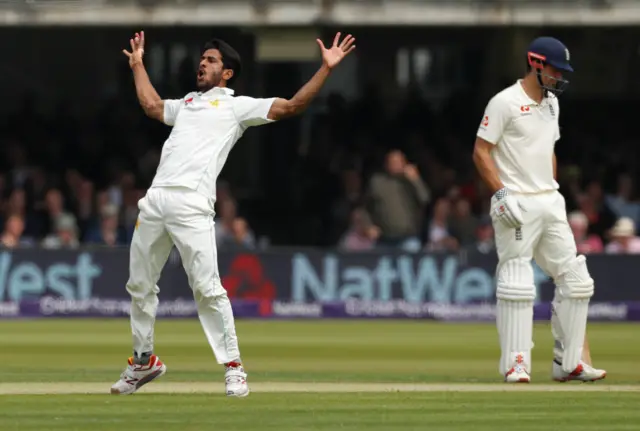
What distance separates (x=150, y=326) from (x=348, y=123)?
1212 centimetres

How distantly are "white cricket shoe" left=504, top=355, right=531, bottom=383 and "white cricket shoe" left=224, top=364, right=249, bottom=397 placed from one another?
5.46 ft

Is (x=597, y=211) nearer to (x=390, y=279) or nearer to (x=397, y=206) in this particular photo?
(x=397, y=206)

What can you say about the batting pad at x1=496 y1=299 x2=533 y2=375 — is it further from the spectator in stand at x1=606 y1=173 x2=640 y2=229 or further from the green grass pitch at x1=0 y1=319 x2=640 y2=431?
the spectator in stand at x1=606 y1=173 x2=640 y2=229

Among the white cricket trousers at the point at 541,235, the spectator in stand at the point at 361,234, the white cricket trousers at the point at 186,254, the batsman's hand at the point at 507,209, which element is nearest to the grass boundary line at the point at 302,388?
the white cricket trousers at the point at 186,254

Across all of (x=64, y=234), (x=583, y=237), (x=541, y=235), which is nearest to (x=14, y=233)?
(x=64, y=234)

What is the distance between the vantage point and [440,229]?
56.0ft

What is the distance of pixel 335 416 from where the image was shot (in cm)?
707

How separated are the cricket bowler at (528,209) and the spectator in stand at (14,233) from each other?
28.6ft

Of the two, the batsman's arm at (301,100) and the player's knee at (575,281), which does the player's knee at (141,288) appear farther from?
the player's knee at (575,281)

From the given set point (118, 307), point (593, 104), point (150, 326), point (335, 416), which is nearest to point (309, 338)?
point (118, 307)

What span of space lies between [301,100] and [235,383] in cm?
145

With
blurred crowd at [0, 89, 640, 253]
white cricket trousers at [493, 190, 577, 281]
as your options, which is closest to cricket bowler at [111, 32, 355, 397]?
white cricket trousers at [493, 190, 577, 281]

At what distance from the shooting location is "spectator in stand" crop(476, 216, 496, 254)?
52.9 ft

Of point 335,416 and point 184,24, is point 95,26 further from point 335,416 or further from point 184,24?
point 335,416
